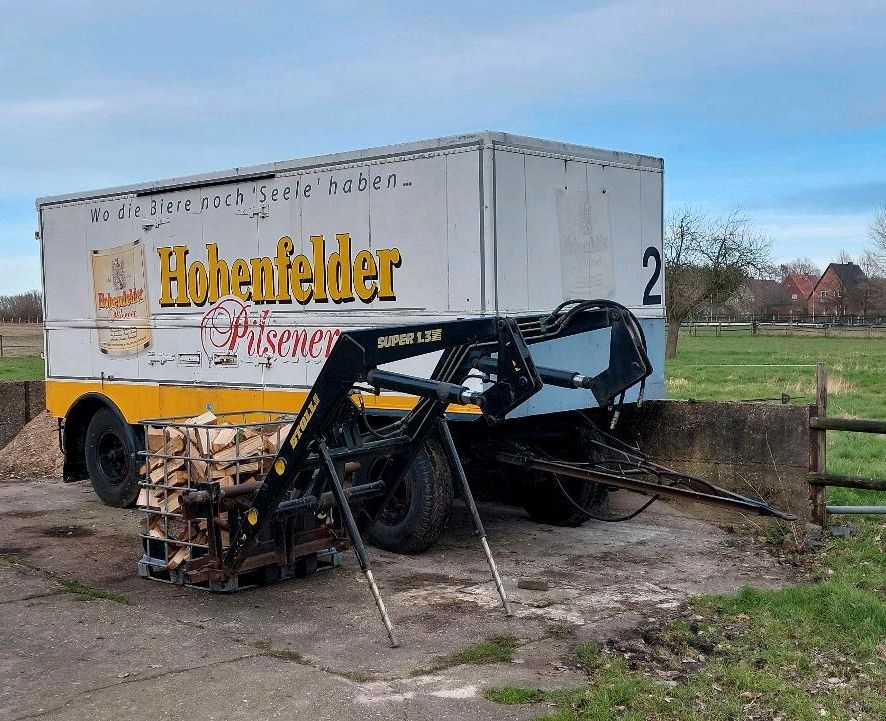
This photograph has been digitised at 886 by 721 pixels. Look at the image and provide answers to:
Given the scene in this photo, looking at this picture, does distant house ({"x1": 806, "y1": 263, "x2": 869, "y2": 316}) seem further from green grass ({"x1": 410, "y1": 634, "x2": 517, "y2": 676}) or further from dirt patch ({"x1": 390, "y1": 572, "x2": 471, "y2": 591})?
green grass ({"x1": 410, "y1": 634, "x2": 517, "y2": 676})

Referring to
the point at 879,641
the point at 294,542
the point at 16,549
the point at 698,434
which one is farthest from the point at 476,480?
the point at 879,641

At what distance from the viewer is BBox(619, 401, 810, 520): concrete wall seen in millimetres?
10117

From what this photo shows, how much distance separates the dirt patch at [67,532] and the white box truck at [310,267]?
1.07 meters

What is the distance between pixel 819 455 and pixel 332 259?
15.8 ft

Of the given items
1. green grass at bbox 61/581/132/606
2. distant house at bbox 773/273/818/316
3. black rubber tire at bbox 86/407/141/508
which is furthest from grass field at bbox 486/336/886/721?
distant house at bbox 773/273/818/316

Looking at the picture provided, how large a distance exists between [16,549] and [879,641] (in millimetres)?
7403

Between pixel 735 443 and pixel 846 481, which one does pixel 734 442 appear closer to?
pixel 735 443

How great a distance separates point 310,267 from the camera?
1054 cm

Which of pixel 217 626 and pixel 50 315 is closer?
pixel 217 626

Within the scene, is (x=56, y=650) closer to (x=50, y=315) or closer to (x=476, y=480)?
(x=476, y=480)

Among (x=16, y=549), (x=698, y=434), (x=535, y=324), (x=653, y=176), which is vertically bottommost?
(x=16, y=549)

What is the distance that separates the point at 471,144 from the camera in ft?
30.1

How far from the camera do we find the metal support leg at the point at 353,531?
21.8ft

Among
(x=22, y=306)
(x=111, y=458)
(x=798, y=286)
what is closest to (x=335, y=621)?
(x=111, y=458)
